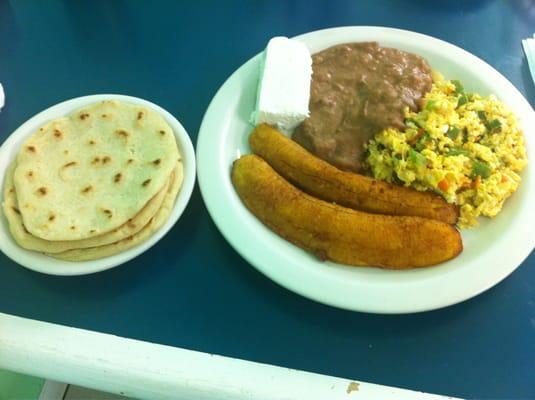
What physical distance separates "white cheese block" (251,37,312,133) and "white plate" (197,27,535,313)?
116 millimetres

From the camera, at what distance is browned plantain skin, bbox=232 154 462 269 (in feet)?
4.83

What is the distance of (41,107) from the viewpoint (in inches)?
77.8

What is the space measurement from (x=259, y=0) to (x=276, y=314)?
1.64 metres

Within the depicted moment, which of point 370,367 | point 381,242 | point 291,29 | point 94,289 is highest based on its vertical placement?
point 291,29

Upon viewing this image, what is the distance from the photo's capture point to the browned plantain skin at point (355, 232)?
147 cm

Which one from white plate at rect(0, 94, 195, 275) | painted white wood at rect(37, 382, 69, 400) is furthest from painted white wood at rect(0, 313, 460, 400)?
painted white wood at rect(37, 382, 69, 400)

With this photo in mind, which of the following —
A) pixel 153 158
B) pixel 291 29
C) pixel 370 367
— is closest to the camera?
pixel 370 367

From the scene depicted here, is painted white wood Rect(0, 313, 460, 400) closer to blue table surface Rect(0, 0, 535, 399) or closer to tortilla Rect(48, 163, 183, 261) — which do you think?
blue table surface Rect(0, 0, 535, 399)

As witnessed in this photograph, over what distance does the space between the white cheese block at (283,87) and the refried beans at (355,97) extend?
0.18 feet

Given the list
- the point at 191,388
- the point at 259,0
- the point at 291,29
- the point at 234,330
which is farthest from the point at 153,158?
the point at 259,0

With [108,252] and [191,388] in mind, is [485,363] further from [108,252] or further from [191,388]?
[108,252]

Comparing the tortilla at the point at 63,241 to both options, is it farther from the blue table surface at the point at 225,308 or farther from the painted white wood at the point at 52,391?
the painted white wood at the point at 52,391

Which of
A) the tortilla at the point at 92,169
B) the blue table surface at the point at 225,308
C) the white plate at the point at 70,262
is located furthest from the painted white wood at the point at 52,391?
the tortilla at the point at 92,169

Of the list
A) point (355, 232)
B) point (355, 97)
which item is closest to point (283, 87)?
point (355, 97)
